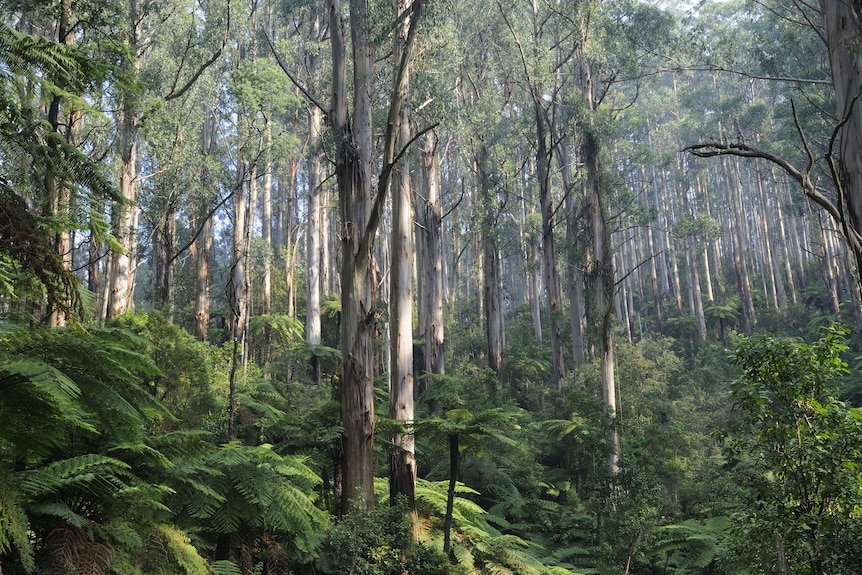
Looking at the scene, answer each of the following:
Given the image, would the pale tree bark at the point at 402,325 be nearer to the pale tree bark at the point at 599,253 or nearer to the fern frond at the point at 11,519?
the pale tree bark at the point at 599,253

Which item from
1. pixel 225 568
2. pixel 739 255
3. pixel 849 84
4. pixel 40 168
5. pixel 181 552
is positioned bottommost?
pixel 225 568

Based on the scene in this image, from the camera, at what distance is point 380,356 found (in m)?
28.2

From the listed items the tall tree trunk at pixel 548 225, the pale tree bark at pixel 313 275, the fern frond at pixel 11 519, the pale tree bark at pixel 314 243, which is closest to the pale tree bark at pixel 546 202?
the tall tree trunk at pixel 548 225

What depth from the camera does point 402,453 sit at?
10.3 m

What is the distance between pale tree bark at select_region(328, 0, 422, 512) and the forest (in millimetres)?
45

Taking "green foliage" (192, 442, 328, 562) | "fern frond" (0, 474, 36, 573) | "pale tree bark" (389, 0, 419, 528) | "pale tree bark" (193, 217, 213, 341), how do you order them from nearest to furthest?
1. "fern frond" (0, 474, 36, 573)
2. "green foliage" (192, 442, 328, 562)
3. "pale tree bark" (389, 0, 419, 528)
4. "pale tree bark" (193, 217, 213, 341)

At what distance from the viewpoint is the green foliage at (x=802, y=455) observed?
207 inches

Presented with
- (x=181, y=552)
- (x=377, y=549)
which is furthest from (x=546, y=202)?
A: (x=181, y=552)

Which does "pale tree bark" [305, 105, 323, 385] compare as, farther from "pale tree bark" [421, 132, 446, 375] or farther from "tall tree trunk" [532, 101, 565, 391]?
"tall tree trunk" [532, 101, 565, 391]

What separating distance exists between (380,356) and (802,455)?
2320 centimetres

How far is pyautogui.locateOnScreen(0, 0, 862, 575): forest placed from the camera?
411 centimetres

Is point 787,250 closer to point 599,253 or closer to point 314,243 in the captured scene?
point 599,253

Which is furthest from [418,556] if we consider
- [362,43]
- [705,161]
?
[705,161]

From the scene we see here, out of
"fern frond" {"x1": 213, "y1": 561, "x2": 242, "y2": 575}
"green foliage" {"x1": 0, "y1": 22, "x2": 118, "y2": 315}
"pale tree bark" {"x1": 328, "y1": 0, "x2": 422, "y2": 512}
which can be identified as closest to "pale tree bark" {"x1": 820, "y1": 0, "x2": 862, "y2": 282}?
"pale tree bark" {"x1": 328, "y1": 0, "x2": 422, "y2": 512}
